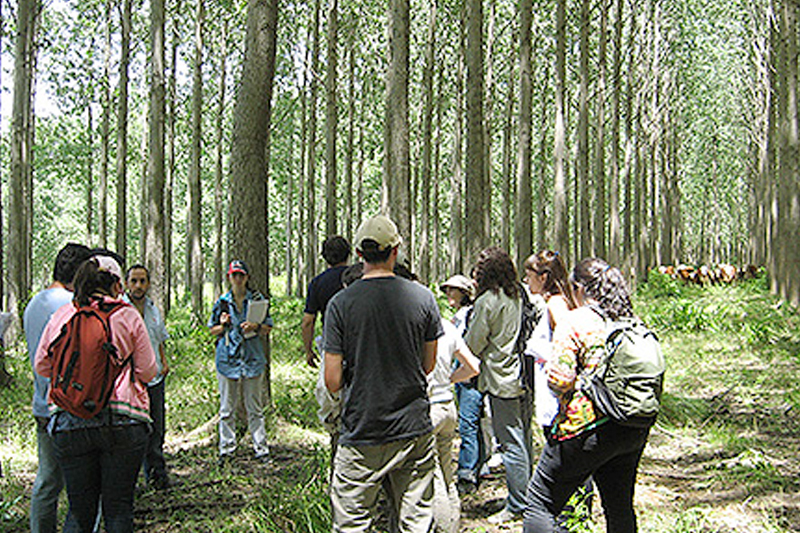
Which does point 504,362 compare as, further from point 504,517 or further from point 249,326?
point 249,326

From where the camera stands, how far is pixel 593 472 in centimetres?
402

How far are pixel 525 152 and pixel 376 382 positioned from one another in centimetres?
Answer: 1331

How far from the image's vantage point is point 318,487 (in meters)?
5.84

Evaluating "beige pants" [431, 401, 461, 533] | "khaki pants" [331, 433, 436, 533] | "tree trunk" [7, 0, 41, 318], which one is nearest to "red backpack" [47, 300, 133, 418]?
"khaki pants" [331, 433, 436, 533]

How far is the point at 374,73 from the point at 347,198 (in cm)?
516

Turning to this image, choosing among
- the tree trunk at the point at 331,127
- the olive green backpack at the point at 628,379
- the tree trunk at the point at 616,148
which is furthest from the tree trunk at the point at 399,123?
the tree trunk at the point at 616,148

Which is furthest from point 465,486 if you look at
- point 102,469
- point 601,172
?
point 601,172

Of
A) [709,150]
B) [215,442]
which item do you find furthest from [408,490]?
[709,150]

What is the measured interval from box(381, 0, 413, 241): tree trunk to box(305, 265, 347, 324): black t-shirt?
13.9 feet

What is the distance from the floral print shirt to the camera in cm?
385

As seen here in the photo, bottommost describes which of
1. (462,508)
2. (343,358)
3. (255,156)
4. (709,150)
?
(462,508)

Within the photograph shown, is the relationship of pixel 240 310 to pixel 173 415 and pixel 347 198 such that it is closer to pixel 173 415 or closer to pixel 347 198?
pixel 173 415

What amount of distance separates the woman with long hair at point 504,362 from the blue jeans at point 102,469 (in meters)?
2.62

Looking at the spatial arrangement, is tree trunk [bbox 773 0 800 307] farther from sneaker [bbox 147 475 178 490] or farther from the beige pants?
sneaker [bbox 147 475 178 490]
